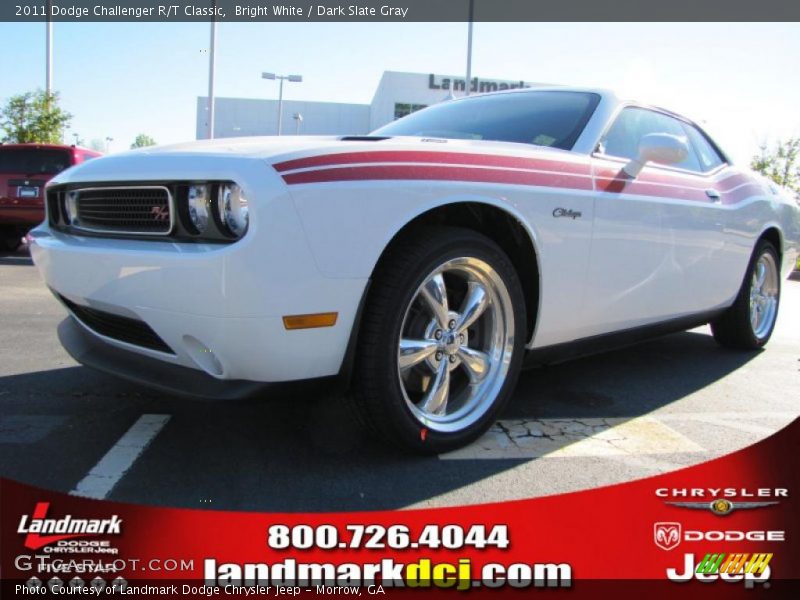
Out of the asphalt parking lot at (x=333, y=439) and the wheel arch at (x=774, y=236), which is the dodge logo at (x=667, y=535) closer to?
the asphalt parking lot at (x=333, y=439)

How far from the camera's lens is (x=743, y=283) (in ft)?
13.2

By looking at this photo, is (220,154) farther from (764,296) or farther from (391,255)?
(764,296)

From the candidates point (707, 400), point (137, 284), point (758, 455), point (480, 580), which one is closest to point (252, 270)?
point (137, 284)

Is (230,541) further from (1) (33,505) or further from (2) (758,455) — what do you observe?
(2) (758,455)

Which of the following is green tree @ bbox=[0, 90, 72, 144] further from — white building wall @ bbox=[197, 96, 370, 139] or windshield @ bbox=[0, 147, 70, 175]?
white building wall @ bbox=[197, 96, 370, 139]

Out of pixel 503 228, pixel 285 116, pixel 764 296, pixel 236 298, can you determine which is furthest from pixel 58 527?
pixel 285 116

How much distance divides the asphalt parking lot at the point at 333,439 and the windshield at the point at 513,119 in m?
1.22

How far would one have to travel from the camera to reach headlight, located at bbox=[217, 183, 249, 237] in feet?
6.11

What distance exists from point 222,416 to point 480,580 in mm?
1509

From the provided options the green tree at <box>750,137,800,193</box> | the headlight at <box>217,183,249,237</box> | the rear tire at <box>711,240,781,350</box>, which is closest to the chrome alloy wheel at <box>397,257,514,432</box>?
the headlight at <box>217,183,249,237</box>

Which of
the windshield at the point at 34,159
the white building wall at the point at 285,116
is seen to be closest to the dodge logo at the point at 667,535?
the windshield at the point at 34,159

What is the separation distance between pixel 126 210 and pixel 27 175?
775cm

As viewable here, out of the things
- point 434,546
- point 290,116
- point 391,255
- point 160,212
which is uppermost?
point 290,116

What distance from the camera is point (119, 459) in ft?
7.27
